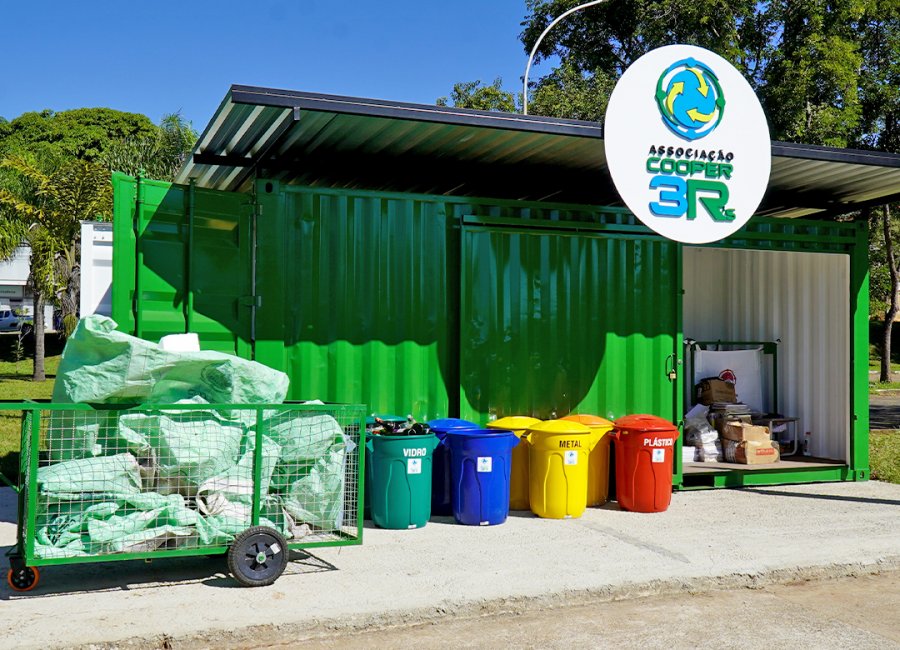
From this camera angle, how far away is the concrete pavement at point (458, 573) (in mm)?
5188

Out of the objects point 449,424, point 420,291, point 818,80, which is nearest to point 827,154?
point 420,291

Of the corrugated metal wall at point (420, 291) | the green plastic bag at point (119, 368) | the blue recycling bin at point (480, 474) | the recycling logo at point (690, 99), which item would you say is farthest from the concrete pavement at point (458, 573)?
the recycling logo at point (690, 99)

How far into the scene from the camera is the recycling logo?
8500 millimetres

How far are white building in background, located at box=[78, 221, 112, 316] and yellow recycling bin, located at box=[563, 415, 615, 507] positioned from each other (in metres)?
4.78

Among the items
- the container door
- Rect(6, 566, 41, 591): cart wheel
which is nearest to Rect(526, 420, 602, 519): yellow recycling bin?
the container door

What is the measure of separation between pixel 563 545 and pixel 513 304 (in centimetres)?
292

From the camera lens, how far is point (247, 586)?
5.81 meters

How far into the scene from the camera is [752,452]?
1085 centimetres

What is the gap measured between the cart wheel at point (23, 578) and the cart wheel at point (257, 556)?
1246mm

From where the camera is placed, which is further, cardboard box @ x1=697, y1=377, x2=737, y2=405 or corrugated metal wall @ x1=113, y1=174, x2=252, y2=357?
cardboard box @ x1=697, y1=377, x2=737, y2=405

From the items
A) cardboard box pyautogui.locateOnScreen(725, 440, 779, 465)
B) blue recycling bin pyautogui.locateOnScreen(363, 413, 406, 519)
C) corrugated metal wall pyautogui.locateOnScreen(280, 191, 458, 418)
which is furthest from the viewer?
cardboard box pyautogui.locateOnScreen(725, 440, 779, 465)

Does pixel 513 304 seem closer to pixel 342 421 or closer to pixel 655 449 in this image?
pixel 655 449

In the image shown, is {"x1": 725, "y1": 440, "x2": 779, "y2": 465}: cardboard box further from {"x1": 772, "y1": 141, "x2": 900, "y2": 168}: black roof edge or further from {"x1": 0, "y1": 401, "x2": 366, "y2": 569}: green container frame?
{"x1": 0, "y1": 401, "x2": 366, "y2": 569}: green container frame

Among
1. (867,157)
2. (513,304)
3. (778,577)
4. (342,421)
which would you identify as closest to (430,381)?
(513,304)
